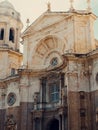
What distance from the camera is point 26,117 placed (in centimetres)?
3178

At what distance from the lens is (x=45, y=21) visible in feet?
111

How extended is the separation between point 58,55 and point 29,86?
178 inches

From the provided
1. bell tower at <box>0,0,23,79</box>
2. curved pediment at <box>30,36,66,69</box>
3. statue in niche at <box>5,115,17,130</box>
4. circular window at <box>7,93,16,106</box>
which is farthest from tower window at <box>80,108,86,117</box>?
bell tower at <box>0,0,23,79</box>

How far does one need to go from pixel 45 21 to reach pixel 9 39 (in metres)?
7.54

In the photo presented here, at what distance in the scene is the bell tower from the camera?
37938 mm

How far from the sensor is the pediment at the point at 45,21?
3225 centimetres

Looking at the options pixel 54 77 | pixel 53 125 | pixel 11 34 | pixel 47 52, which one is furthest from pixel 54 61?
pixel 11 34

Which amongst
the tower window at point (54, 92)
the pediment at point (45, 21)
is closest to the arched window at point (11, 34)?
the pediment at point (45, 21)

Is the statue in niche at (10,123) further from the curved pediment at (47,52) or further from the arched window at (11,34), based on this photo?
the arched window at (11,34)

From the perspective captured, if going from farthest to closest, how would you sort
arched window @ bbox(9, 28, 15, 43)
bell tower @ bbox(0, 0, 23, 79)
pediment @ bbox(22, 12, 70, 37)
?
arched window @ bbox(9, 28, 15, 43), bell tower @ bbox(0, 0, 23, 79), pediment @ bbox(22, 12, 70, 37)

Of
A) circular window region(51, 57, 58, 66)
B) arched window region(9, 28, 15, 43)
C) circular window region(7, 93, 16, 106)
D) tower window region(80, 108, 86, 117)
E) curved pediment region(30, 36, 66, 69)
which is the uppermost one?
arched window region(9, 28, 15, 43)

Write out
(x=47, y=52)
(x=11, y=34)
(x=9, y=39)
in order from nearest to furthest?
1. (x=47, y=52)
2. (x=9, y=39)
3. (x=11, y=34)

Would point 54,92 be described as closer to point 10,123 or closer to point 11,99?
point 11,99

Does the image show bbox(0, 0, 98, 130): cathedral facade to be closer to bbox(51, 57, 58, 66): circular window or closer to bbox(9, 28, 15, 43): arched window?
bbox(51, 57, 58, 66): circular window
